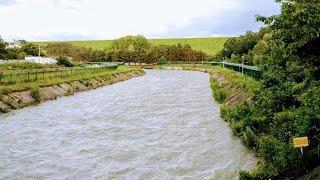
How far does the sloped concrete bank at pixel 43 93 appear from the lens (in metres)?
31.1

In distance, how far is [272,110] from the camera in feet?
54.3

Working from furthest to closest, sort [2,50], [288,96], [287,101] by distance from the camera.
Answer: [2,50] → [287,101] → [288,96]

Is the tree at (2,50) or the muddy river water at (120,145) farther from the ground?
the tree at (2,50)

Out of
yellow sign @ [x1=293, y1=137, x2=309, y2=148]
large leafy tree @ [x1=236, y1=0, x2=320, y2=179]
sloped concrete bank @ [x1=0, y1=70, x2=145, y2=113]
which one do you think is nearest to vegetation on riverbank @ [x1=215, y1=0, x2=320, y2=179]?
large leafy tree @ [x1=236, y1=0, x2=320, y2=179]

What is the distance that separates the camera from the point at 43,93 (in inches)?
1502

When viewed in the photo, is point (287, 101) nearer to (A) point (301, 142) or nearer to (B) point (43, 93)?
(A) point (301, 142)

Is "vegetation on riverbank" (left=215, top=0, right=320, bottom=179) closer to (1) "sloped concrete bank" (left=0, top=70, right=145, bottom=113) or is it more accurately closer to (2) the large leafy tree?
(2) the large leafy tree

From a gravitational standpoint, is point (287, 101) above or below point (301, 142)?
above

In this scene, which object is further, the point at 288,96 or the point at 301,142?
the point at 288,96

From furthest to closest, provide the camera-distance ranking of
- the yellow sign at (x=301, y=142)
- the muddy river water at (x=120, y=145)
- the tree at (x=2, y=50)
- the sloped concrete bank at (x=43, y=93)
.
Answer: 1. the tree at (x=2, y=50)
2. the sloped concrete bank at (x=43, y=93)
3. the muddy river water at (x=120, y=145)
4. the yellow sign at (x=301, y=142)

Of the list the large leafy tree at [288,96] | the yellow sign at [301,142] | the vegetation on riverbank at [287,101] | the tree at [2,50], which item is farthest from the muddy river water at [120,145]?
the tree at [2,50]

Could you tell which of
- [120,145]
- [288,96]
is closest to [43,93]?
[120,145]

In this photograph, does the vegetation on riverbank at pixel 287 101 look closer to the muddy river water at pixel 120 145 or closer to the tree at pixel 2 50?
the muddy river water at pixel 120 145

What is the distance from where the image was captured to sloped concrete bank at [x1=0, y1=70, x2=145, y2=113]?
31078mm
